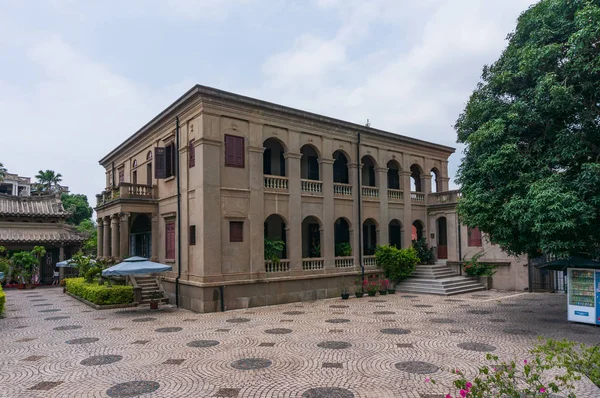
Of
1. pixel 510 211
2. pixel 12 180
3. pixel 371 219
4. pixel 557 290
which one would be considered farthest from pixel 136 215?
pixel 12 180

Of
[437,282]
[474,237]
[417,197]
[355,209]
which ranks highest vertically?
[417,197]

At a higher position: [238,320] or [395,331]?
[395,331]

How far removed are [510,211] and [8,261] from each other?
1190 inches

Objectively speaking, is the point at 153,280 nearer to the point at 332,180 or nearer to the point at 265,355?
the point at 332,180

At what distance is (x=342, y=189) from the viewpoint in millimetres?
22562

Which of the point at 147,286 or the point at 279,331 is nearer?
the point at 279,331

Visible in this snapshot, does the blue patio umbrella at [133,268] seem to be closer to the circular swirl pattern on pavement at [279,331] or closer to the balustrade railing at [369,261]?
the circular swirl pattern on pavement at [279,331]

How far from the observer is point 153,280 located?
2088 centimetres

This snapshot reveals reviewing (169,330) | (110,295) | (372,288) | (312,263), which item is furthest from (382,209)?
(110,295)

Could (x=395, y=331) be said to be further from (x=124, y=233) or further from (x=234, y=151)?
(x=124, y=233)

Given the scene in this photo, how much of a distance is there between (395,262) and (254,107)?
38.0 feet

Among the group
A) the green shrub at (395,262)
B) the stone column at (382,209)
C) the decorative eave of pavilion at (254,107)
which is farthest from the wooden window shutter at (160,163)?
the green shrub at (395,262)

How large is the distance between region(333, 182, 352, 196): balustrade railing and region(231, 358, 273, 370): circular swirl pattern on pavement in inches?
530

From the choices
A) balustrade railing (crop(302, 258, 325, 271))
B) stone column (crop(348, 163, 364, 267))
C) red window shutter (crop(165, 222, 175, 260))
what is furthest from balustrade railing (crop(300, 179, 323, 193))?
red window shutter (crop(165, 222, 175, 260))
